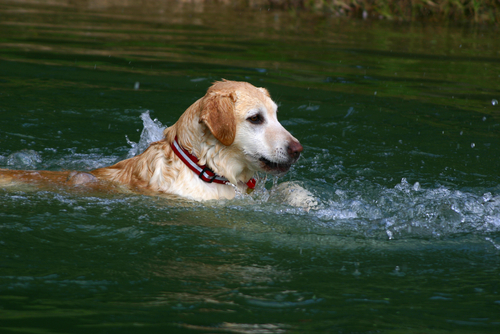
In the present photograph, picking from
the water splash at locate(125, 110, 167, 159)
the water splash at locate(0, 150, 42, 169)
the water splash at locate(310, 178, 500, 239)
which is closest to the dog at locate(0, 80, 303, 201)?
the water splash at locate(310, 178, 500, 239)

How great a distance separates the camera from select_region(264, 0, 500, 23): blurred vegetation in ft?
72.1

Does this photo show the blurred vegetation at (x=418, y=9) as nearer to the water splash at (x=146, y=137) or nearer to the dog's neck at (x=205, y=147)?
the water splash at (x=146, y=137)

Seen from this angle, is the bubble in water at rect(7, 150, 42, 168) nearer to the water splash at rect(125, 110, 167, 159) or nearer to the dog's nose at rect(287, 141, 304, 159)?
the water splash at rect(125, 110, 167, 159)

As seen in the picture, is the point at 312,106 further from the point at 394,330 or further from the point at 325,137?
the point at 394,330

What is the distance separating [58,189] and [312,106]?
5472mm

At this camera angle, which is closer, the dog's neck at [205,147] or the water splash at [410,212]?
the water splash at [410,212]

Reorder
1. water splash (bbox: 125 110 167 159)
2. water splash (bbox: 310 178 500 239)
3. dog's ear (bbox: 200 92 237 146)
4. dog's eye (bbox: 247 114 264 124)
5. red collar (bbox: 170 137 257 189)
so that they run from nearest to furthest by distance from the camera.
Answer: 1. water splash (bbox: 310 178 500 239)
2. dog's ear (bbox: 200 92 237 146)
3. dog's eye (bbox: 247 114 264 124)
4. red collar (bbox: 170 137 257 189)
5. water splash (bbox: 125 110 167 159)

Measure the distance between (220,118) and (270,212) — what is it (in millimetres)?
1048

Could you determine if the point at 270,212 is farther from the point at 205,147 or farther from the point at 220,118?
the point at 220,118

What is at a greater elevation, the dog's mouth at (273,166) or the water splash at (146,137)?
the dog's mouth at (273,166)

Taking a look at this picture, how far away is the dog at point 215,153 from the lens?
5.29m

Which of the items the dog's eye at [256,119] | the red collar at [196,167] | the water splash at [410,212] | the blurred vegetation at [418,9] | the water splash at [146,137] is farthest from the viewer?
the blurred vegetation at [418,9]

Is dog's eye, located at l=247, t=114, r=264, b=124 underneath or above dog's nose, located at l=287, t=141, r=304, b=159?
above

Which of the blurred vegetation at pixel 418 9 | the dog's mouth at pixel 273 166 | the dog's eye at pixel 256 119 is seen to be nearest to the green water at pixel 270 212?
the dog's mouth at pixel 273 166
